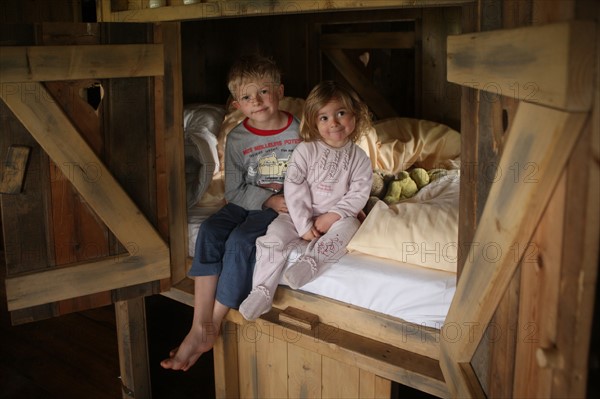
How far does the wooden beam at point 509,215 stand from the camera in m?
1.10

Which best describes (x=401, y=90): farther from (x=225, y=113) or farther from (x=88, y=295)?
(x=88, y=295)

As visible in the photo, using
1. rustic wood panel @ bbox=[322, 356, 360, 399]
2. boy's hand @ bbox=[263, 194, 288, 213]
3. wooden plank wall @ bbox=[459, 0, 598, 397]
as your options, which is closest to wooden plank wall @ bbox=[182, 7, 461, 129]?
boy's hand @ bbox=[263, 194, 288, 213]

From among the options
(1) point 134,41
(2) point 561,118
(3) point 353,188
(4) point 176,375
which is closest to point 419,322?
(3) point 353,188

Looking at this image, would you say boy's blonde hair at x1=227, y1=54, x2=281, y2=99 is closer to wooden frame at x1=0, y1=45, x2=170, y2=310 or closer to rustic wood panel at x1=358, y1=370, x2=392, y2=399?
wooden frame at x1=0, y1=45, x2=170, y2=310

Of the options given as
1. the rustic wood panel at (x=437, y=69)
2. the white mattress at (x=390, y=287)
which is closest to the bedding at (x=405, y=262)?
the white mattress at (x=390, y=287)

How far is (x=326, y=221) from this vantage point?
7.67 feet

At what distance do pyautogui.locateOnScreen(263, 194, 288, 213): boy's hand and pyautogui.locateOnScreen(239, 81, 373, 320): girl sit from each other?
0.20 feet

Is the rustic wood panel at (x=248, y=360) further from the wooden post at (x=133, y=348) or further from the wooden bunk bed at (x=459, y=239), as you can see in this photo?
the wooden post at (x=133, y=348)

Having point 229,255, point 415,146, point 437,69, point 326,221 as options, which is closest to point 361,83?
point 437,69

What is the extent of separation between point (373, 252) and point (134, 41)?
107 cm

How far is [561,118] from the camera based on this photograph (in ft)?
3.46

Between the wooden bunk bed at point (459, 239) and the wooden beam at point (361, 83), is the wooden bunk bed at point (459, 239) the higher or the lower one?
the lower one

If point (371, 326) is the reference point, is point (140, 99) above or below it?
above

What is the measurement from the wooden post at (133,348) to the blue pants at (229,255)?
717 millimetres
